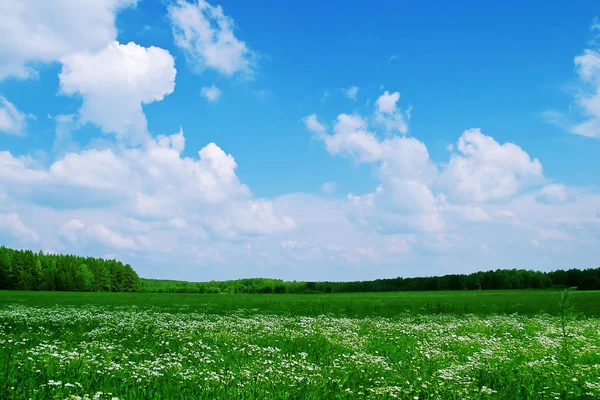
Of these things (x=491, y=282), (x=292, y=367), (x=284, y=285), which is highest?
(x=292, y=367)

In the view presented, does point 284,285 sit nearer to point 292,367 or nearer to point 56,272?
point 56,272

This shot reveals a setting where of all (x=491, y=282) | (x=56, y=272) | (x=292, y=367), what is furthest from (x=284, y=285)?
(x=292, y=367)

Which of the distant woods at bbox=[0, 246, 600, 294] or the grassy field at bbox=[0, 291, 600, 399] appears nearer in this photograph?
the grassy field at bbox=[0, 291, 600, 399]

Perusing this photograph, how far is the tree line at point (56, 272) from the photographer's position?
11931 centimetres

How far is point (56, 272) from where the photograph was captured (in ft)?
409

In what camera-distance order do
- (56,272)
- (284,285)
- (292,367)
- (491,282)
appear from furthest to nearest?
(284,285) < (56,272) < (491,282) < (292,367)

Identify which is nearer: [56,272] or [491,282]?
[491,282]

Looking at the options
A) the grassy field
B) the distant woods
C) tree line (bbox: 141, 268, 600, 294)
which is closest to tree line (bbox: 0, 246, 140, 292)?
the distant woods

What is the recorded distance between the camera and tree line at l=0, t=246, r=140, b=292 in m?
119

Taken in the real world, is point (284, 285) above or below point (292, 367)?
below

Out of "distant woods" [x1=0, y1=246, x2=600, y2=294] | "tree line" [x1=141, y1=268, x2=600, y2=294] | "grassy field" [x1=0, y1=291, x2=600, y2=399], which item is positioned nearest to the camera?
"grassy field" [x1=0, y1=291, x2=600, y2=399]

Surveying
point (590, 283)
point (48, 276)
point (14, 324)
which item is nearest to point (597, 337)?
point (14, 324)

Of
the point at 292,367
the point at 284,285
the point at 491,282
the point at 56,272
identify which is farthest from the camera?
the point at 284,285

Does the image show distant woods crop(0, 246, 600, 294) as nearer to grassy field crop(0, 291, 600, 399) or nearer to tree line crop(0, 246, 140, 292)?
tree line crop(0, 246, 140, 292)
